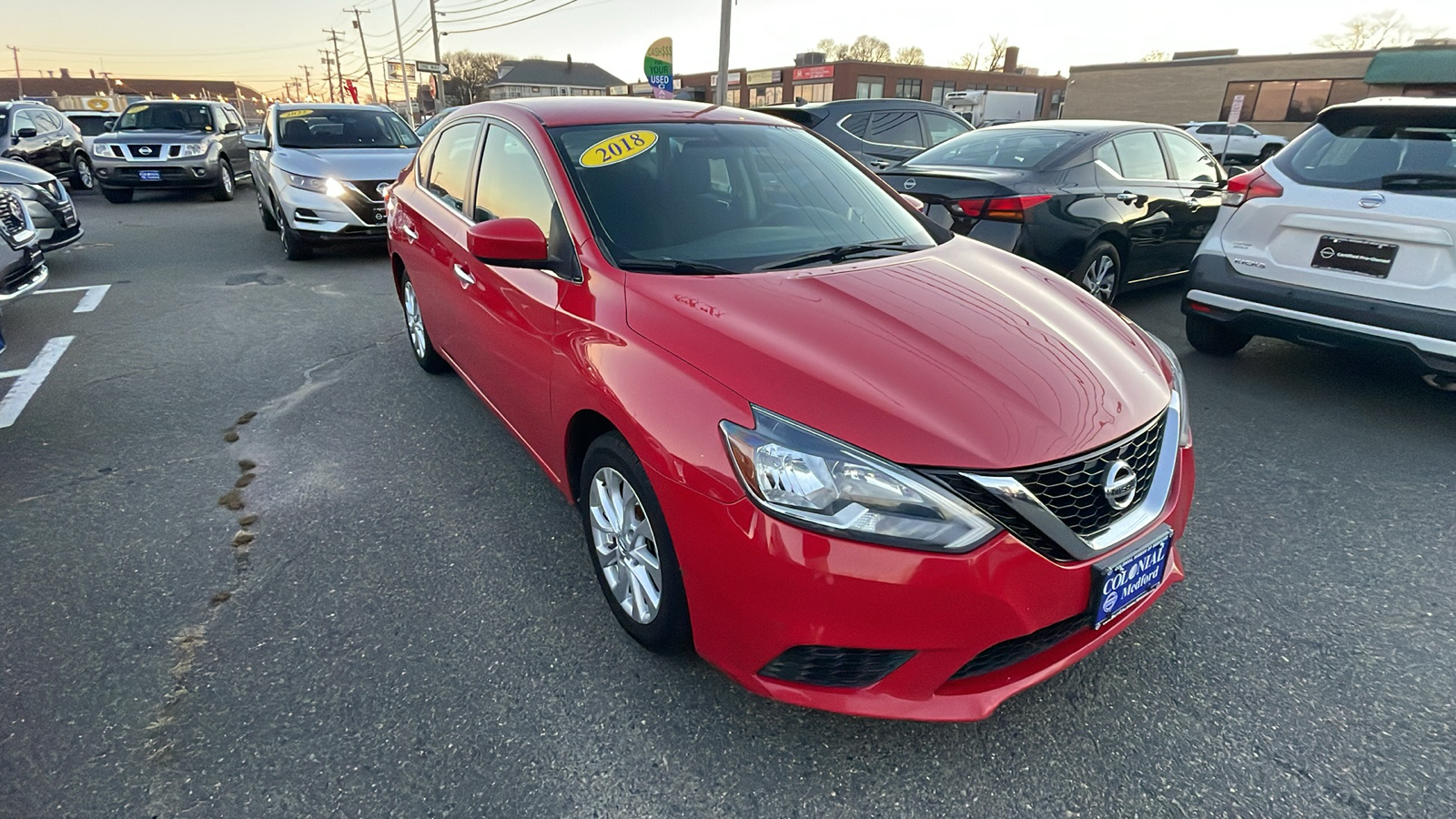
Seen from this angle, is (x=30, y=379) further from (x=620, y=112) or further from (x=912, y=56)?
(x=912, y=56)

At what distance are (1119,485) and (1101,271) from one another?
428cm

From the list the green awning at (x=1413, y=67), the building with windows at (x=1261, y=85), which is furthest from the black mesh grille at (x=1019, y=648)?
the green awning at (x=1413, y=67)

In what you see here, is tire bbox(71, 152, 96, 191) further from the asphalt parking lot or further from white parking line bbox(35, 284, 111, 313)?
the asphalt parking lot

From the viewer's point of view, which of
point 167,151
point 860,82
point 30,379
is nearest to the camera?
point 30,379

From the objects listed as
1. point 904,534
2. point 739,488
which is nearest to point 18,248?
point 739,488

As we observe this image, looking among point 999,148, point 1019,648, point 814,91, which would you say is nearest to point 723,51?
point 999,148

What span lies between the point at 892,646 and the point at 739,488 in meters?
0.49

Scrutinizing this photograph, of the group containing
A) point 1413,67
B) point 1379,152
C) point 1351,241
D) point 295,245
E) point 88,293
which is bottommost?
point 88,293

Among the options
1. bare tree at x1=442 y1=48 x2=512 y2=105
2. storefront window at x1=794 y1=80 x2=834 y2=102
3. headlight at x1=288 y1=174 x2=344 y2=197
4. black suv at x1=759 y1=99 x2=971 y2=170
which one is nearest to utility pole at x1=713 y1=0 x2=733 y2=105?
black suv at x1=759 y1=99 x2=971 y2=170

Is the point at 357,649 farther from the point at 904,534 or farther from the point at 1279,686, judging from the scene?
the point at 1279,686

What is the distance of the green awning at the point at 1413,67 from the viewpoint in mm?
30250

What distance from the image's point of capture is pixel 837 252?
8.79 feet

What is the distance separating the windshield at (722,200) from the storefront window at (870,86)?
59697 mm

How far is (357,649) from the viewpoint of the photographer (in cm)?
234
